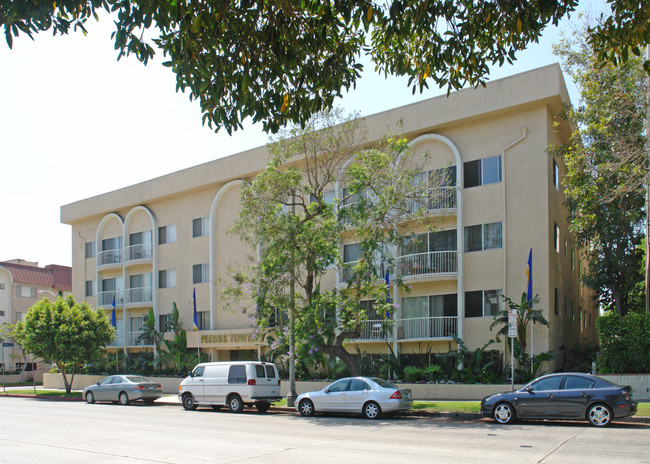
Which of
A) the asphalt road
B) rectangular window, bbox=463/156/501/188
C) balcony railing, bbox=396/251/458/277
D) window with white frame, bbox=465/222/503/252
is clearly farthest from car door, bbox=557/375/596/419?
rectangular window, bbox=463/156/501/188

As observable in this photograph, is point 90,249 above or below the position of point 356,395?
above

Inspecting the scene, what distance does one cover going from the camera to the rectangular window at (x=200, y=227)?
127ft

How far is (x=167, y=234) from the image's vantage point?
41062mm

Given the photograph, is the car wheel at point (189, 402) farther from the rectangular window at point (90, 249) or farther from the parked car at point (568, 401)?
the rectangular window at point (90, 249)

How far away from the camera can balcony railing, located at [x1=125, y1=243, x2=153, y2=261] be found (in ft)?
137

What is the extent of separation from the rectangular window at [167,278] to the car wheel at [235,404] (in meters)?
17.8

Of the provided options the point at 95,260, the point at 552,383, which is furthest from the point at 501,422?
the point at 95,260

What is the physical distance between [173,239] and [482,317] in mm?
22027

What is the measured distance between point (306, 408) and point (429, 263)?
9149 millimetres

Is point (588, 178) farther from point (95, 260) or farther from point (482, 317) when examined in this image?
point (95, 260)

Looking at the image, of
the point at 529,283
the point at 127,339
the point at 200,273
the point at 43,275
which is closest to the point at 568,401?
the point at 529,283

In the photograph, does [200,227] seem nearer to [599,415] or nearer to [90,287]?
[90,287]

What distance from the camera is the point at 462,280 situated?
26703 mm

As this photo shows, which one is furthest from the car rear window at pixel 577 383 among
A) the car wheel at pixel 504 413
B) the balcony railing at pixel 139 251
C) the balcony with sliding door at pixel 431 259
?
the balcony railing at pixel 139 251
